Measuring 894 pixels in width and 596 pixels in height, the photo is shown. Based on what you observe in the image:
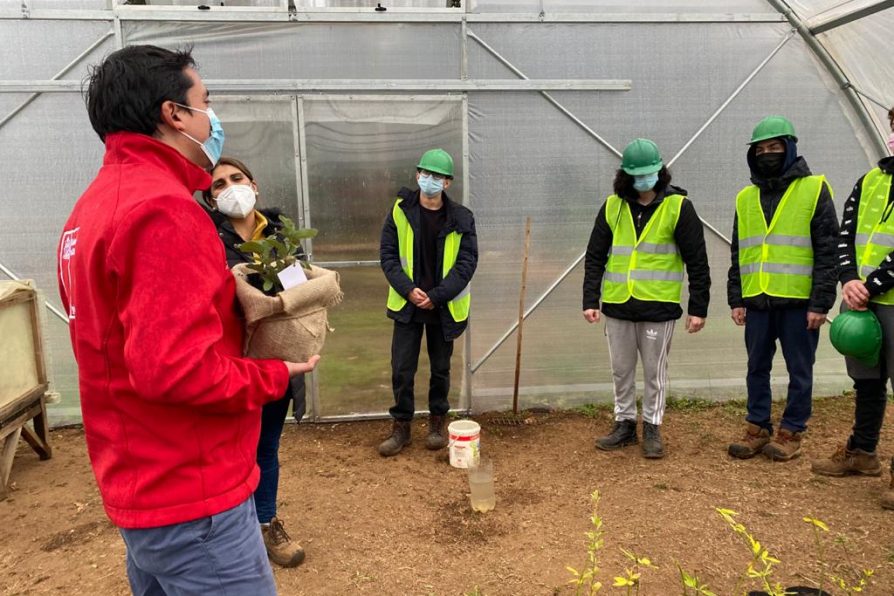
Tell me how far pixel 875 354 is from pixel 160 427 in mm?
3309

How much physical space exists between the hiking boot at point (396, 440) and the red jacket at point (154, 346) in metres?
2.70

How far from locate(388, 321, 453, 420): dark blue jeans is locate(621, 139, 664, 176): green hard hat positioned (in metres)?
1.54

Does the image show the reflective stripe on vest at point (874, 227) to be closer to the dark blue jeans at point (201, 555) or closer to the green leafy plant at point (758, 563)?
the green leafy plant at point (758, 563)

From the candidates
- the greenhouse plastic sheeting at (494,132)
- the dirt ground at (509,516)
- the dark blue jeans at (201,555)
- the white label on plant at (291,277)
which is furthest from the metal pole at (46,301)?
the dark blue jeans at (201,555)

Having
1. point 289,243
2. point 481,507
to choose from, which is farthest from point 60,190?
point 481,507

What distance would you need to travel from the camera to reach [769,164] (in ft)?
11.8

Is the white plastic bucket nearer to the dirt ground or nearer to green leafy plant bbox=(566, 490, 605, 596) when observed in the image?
the dirt ground

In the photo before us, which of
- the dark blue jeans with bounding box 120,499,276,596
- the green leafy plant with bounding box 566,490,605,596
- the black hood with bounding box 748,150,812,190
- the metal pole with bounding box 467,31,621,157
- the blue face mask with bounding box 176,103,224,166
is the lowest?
the green leafy plant with bounding box 566,490,605,596

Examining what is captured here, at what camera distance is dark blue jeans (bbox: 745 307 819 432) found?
362cm

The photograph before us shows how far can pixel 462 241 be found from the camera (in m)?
3.98

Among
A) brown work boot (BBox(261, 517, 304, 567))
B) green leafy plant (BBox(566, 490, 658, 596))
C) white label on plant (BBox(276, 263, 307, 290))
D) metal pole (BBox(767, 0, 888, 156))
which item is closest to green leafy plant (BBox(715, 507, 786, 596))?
green leafy plant (BBox(566, 490, 658, 596))

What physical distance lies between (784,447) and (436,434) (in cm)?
214

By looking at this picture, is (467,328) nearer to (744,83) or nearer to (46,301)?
(744,83)

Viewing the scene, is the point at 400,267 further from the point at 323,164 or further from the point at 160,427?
the point at 160,427
